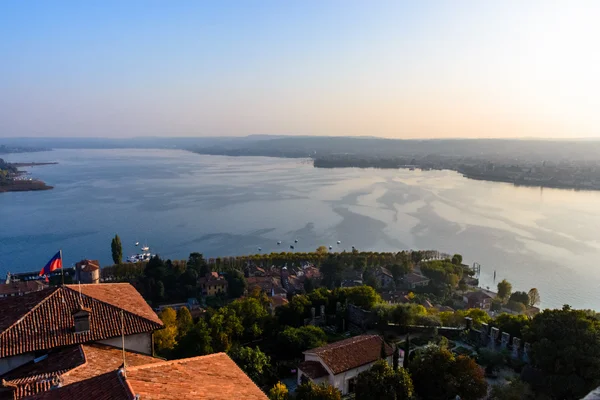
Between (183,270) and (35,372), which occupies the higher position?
(35,372)

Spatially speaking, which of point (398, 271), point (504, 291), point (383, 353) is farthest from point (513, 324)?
point (398, 271)

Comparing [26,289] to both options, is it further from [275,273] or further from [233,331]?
[233,331]

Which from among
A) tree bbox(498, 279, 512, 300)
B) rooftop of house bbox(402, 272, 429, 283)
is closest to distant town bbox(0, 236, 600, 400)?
tree bbox(498, 279, 512, 300)

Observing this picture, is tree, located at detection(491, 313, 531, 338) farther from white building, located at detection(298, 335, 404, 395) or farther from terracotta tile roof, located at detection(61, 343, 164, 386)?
terracotta tile roof, located at detection(61, 343, 164, 386)

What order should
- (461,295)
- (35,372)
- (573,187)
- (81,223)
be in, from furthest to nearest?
(573,187) → (81,223) → (461,295) → (35,372)

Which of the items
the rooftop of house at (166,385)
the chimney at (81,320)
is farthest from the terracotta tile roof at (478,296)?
the chimney at (81,320)

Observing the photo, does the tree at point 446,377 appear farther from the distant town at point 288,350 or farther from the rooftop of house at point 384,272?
the rooftop of house at point 384,272

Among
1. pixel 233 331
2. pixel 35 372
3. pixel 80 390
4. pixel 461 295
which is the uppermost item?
pixel 80 390

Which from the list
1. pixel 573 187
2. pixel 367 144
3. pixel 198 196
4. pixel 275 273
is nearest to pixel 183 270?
pixel 275 273
